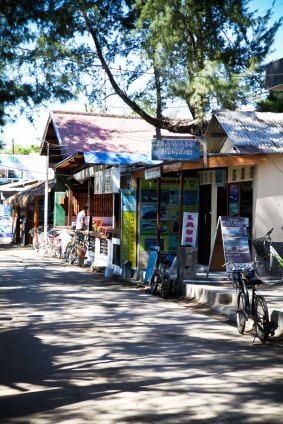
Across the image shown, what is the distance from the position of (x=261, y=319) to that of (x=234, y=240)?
15.5ft

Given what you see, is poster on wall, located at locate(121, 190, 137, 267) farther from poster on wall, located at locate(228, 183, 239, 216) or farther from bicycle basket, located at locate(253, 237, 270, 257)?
bicycle basket, located at locate(253, 237, 270, 257)

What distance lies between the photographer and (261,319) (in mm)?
9164

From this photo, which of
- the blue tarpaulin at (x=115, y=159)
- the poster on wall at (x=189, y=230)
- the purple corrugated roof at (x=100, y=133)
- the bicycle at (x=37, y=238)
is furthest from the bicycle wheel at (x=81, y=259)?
the poster on wall at (x=189, y=230)

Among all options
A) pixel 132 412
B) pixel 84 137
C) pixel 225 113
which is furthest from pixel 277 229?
pixel 84 137

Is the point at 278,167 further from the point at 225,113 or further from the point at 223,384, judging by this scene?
the point at 223,384

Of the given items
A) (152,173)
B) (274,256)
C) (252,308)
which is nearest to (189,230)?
(152,173)

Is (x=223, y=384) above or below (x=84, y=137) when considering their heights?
below

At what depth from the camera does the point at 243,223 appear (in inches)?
553

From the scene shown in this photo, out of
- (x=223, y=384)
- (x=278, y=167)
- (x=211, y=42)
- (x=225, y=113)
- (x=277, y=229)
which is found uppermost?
(x=211, y=42)

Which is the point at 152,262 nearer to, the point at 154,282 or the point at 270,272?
the point at 154,282

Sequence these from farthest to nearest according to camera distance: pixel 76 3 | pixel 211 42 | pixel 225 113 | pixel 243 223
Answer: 1. pixel 211 42
2. pixel 76 3
3. pixel 225 113
4. pixel 243 223

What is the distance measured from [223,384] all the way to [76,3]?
653 inches

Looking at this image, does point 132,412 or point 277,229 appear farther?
point 277,229

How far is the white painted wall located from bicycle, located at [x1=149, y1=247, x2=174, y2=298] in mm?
2135
